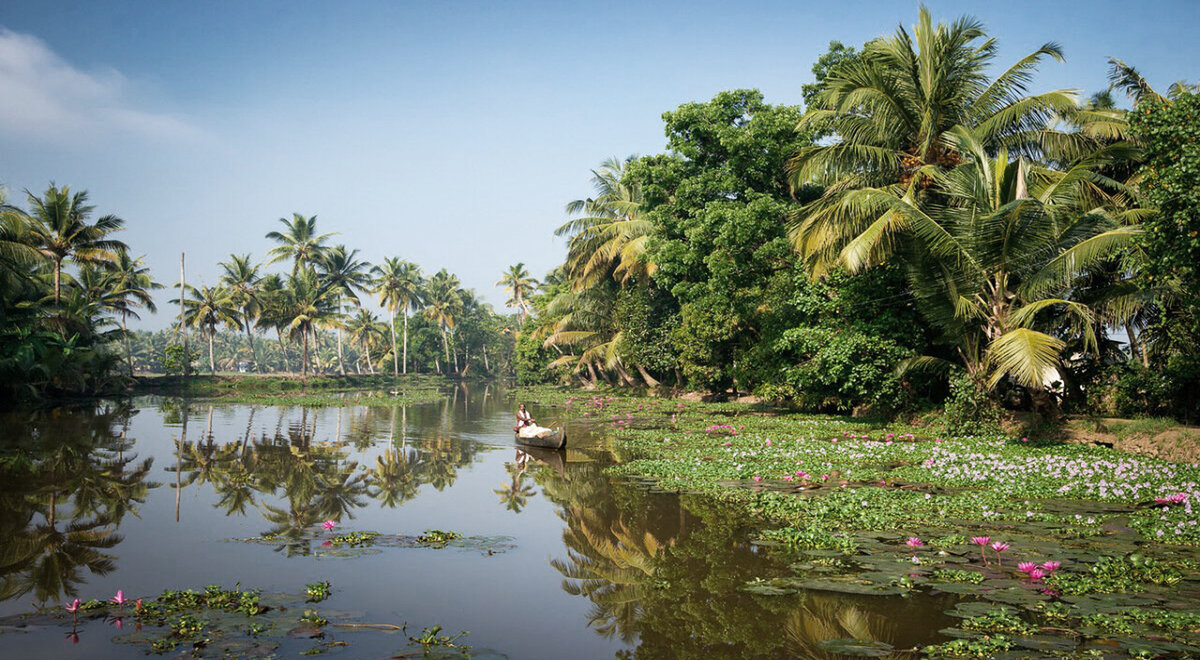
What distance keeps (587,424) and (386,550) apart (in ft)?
52.6

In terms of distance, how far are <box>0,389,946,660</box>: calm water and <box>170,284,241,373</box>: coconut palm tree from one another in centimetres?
4247

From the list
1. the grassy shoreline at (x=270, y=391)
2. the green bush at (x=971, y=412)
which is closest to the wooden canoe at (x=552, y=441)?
the green bush at (x=971, y=412)

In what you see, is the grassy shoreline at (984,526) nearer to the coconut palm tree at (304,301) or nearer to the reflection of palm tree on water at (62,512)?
the reflection of palm tree on water at (62,512)

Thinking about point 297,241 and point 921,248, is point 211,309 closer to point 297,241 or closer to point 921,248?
point 297,241

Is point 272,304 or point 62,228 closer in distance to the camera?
point 62,228

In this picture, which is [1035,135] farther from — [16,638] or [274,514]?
[16,638]

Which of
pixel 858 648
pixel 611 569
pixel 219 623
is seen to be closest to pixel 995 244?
pixel 611 569

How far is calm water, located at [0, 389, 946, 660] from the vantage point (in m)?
5.51

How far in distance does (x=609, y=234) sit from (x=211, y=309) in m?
37.9

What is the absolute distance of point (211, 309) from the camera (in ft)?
183

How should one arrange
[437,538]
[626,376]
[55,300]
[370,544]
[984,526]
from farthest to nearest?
[626,376] < [55,300] < [437,538] < [370,544] < [984,526]

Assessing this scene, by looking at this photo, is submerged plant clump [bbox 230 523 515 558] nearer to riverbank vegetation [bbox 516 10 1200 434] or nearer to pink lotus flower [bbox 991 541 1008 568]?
pink lotus flower [bbox 991 541 1008 568]

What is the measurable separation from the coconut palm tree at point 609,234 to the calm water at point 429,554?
18.7m

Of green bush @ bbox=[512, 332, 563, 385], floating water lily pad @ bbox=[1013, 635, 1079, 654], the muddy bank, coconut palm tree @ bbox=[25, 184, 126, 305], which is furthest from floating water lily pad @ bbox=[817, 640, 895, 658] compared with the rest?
green bush @ bbox=[512, 332, 563, 385]
